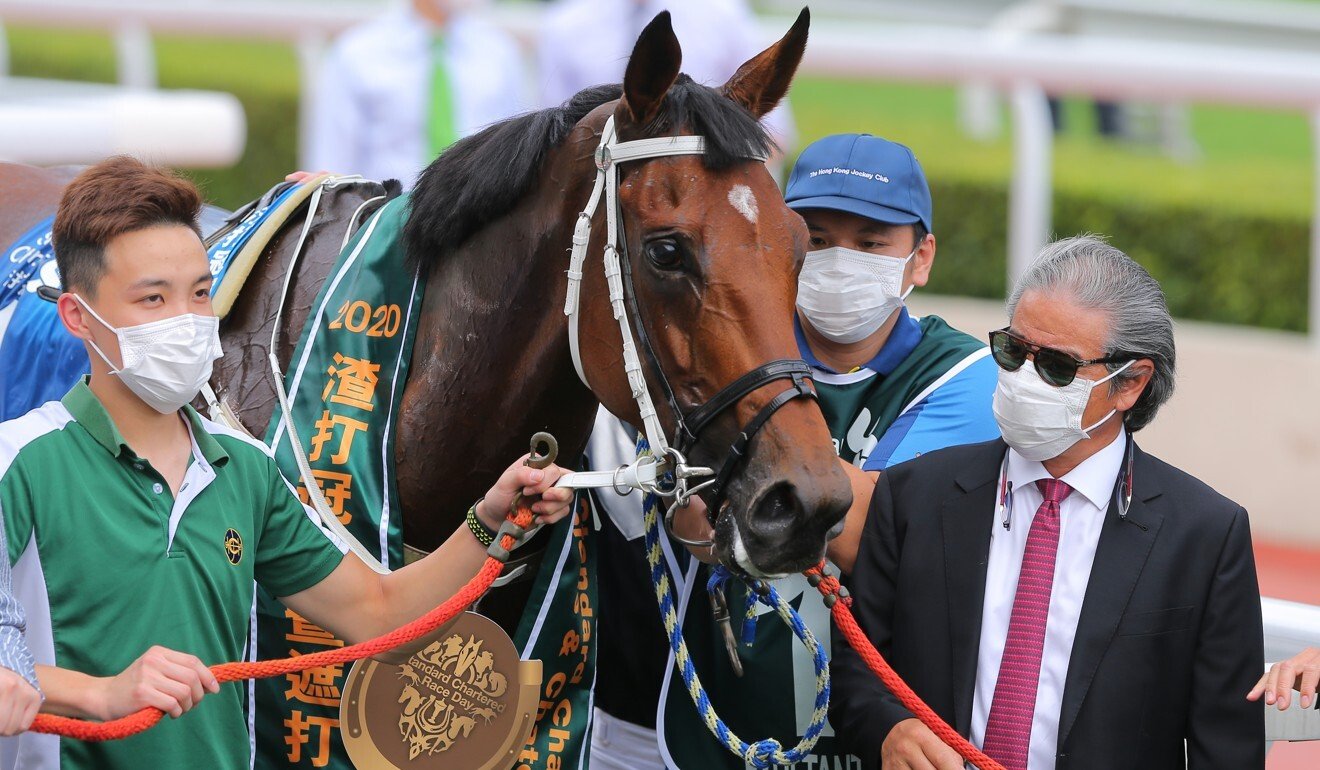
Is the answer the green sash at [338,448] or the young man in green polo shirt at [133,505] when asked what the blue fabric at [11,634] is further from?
the green sash at [338,448]

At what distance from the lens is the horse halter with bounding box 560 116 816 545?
8.47ft

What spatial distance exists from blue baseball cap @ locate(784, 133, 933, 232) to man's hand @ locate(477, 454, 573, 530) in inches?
32.3

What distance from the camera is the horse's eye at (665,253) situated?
2.68m

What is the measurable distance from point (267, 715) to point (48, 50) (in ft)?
37.3

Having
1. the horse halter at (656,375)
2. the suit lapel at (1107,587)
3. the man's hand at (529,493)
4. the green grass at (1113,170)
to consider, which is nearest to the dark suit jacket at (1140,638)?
the suit lapel at (1107,587)

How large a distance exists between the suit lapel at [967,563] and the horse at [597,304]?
304 millimetres

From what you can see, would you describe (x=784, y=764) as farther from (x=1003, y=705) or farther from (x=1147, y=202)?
(x=1147, y=202)

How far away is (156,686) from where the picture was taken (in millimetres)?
2262

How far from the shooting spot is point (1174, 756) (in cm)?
265

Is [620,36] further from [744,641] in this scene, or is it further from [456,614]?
[456,614]

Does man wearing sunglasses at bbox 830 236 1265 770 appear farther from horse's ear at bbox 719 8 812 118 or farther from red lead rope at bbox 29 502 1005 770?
horse's ear at bbox 719 8 812 118

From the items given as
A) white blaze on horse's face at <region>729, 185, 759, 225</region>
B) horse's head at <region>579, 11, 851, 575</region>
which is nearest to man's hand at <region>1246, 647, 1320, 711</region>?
horse's head at <region>579, 11, 851, 575</region>

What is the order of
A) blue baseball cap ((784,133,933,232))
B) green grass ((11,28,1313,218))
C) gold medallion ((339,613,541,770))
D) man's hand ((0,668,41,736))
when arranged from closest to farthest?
man's hand ((0,668,41,736)) < gold medallion ((339,613,541,770)) < blue baseball cap ((784,133,933,232)) < green grass ((11,28,1313,218))

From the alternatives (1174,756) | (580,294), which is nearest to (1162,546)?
(1174,756)
